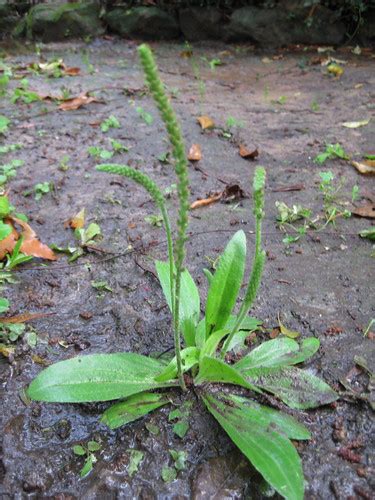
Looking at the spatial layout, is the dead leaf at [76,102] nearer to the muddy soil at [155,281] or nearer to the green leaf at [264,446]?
the muddy soil at [155,281]

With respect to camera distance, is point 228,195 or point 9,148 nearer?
point 228,195

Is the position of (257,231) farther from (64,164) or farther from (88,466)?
(64,164)

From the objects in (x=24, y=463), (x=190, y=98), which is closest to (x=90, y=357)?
(x=24, y=463)

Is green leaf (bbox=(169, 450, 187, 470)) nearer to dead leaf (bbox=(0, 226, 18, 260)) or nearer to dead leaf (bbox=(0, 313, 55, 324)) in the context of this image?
dead leaf (bbox=(0, 313, 55, 324))

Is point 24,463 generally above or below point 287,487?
below

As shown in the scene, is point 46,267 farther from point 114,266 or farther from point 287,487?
point 287,487

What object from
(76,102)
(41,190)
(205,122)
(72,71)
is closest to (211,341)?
(41,190)
